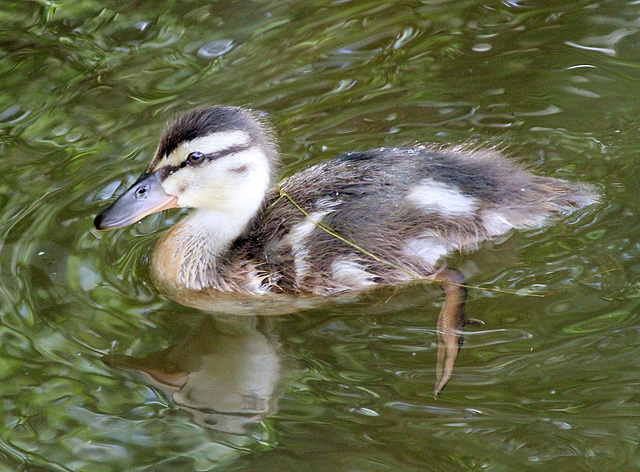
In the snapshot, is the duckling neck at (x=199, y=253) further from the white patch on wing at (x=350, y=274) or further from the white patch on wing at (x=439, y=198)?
the white patch on wing at (x=439, y=198)

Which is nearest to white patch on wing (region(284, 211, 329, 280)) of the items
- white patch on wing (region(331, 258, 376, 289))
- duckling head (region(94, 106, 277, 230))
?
white patch on wing (region(331, 258, 376, 289))

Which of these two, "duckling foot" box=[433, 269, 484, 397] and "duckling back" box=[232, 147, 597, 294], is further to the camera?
"duckling back" box=[232, 147, 597, 294]

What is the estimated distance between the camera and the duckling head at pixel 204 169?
144 inches

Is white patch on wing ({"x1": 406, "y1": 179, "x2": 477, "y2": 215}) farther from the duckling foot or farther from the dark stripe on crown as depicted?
the dark stripe on crown

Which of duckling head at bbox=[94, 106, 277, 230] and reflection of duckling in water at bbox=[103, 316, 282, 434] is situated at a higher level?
duckling head at bbox=[94, 106, 277, 230]

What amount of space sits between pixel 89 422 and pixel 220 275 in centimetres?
89

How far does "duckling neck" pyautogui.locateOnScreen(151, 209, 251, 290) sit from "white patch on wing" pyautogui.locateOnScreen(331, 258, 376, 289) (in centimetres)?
46

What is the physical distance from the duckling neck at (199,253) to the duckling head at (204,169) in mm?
91

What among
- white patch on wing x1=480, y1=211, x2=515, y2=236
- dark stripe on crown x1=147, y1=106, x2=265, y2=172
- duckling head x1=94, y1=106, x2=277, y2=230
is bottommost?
white patch on wing x1=480, y1=211, x2=515, y2=236

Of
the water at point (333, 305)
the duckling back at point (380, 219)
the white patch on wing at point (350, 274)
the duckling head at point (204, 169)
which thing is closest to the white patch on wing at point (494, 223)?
the duckling back at point (380, 219)

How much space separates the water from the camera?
313 cm

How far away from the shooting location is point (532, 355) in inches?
134

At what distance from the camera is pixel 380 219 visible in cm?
370

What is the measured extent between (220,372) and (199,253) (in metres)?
0.62
